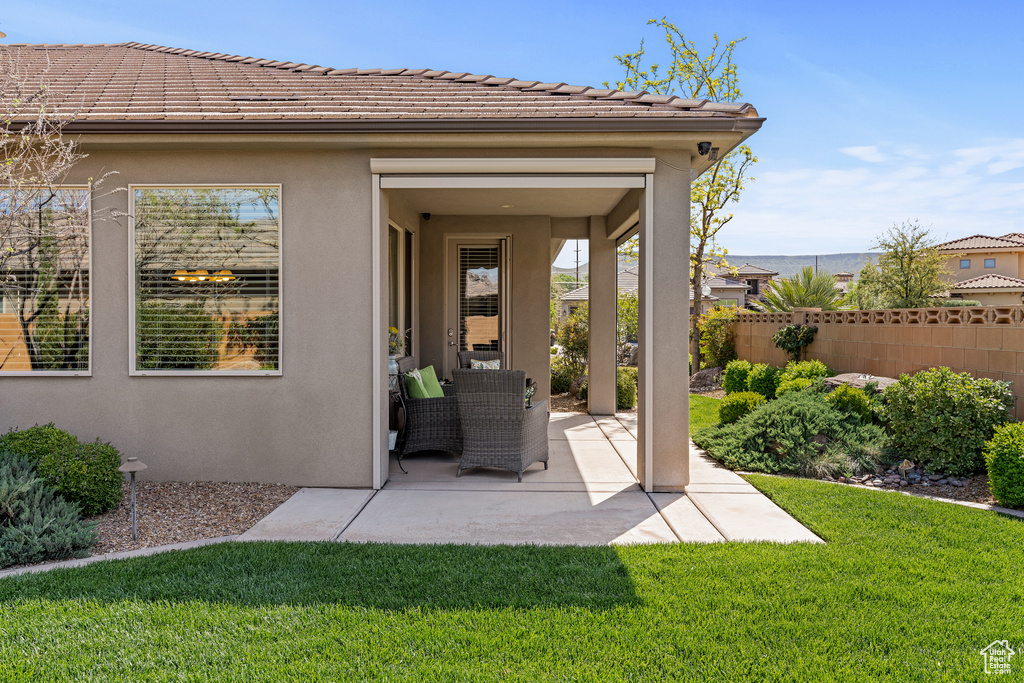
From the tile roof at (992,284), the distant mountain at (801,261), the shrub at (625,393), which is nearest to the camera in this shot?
the shrub at (625,393)

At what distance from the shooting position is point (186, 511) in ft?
17.0

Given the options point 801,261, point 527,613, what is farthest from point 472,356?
point 801,261

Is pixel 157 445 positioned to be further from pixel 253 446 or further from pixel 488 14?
pixel 488 14

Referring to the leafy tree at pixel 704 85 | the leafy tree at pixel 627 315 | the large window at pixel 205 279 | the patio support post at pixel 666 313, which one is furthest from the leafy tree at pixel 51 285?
the leafy tree at pixel 627 315

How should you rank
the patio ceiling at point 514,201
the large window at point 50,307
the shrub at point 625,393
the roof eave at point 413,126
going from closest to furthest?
the roof eave at point 413,126
the large window at point 50,307
the patio ceiling at point 514,201
the shrub at point 625,393

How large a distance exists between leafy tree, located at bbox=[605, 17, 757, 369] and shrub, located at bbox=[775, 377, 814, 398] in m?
5.58

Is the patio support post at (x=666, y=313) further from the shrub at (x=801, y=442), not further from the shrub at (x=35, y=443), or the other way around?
the shrub at (x=35, y=443)

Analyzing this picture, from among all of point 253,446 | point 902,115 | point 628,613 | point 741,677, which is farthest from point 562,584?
point 902,115

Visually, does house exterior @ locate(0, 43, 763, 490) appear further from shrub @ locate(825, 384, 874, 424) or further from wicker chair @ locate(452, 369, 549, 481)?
shrub @ locate(825, 384, 874, 424)

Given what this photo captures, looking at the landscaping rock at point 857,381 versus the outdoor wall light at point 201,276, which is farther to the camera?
the landscaping rock at point 857,381

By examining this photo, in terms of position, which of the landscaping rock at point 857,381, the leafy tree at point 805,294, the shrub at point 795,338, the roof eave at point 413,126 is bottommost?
the landscaping rock at point 857,381

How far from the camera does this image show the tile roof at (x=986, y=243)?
36.1 meters

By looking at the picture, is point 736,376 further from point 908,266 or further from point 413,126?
point 908,266

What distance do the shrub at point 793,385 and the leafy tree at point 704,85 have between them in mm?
5582
